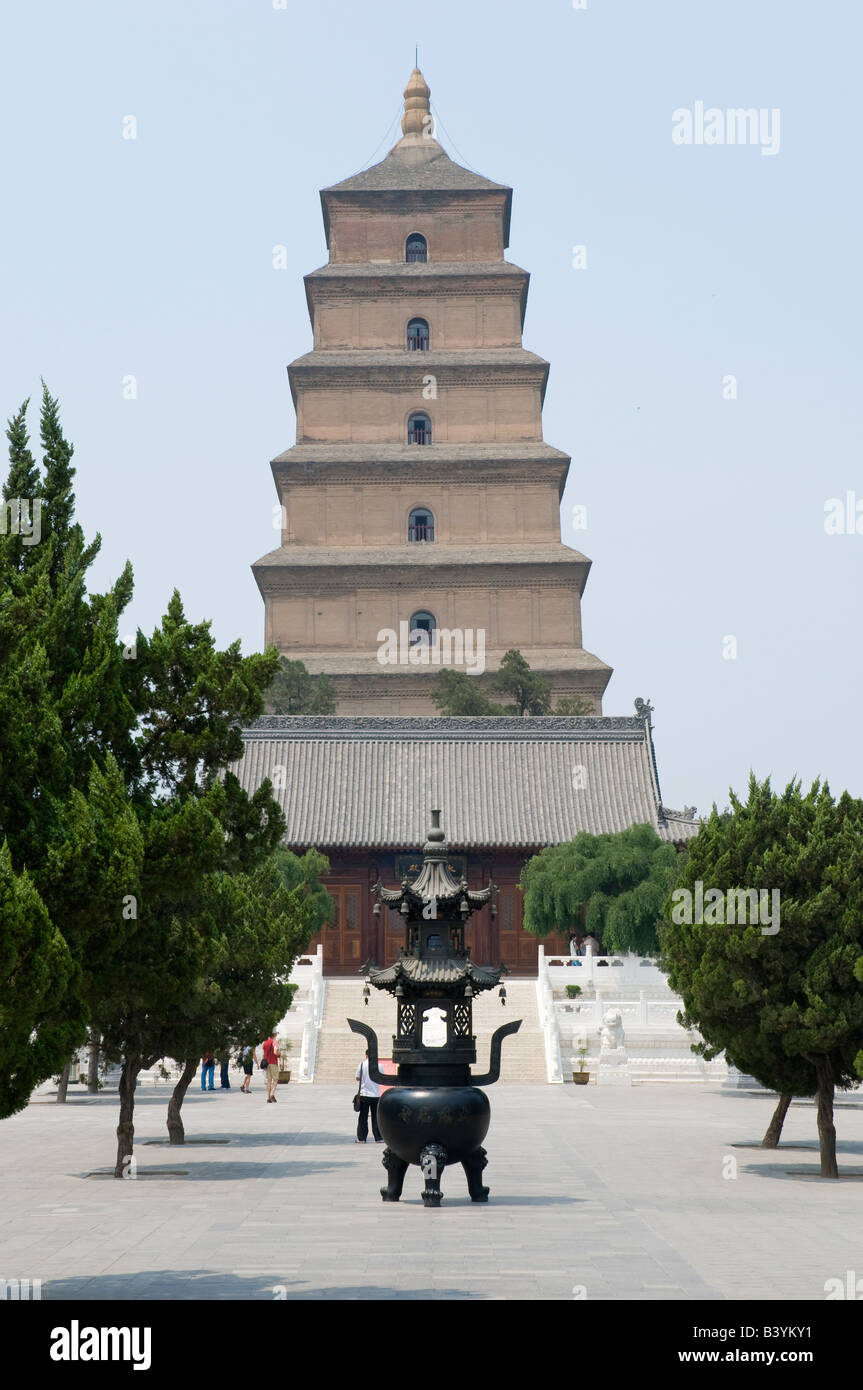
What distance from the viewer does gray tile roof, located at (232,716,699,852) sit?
44.1m

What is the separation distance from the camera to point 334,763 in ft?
153

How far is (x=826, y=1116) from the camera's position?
16766 millimetres

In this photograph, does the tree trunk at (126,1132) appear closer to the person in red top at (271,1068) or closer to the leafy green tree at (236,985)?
the leafy green tree at (236,985)

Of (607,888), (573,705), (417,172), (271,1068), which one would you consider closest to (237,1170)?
(271,1068)

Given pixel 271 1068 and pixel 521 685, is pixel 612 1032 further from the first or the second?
pixel 521 685

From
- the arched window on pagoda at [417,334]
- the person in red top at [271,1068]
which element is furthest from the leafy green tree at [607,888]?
the arched window on pagoda at [417,334]

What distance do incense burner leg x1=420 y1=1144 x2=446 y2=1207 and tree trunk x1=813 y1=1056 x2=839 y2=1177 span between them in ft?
14.7

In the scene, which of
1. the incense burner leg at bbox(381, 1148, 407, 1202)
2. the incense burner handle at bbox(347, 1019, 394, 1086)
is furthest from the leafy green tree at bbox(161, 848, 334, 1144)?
→ the incense burner leg at bbox(381, 1148, 407, 1202)

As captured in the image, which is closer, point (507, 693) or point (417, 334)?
point (507, 693)

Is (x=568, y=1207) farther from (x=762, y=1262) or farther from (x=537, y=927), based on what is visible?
(x=537, y=927)

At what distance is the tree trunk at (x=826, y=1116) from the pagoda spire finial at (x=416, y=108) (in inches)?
1809

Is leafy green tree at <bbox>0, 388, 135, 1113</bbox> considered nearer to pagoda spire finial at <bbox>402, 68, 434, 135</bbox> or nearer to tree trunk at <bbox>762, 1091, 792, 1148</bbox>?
tree trunk at <bbox>762, 1091, 792, 1148</bbox>

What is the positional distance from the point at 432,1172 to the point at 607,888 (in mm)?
23262
